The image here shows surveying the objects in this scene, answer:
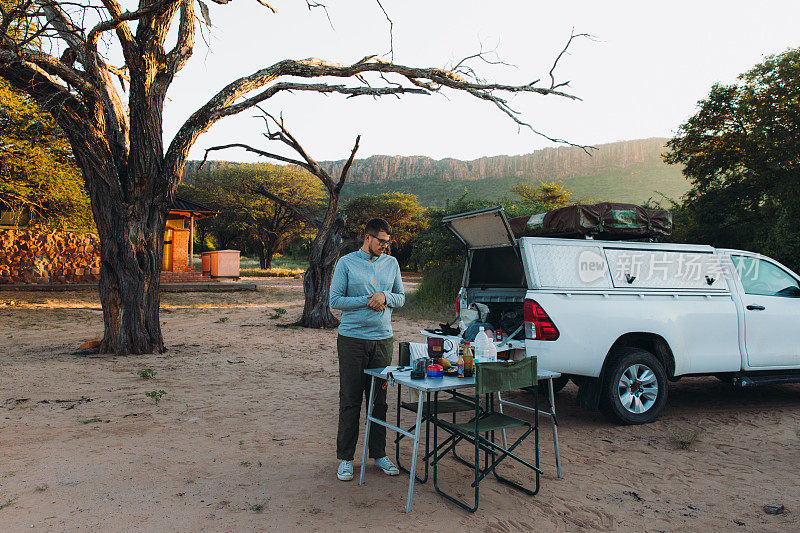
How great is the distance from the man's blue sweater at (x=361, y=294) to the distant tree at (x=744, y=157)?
649 inches

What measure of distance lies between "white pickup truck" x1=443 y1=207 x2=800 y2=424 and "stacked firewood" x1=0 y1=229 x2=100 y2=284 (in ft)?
63.0

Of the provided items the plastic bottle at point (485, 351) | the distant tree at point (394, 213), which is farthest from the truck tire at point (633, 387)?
the distant tree at point (394, 213)

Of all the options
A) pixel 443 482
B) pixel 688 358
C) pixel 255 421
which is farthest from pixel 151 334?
pixel 688 358

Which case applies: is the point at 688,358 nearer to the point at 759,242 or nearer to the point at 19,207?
the point at 759,242

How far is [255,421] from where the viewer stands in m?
5.71

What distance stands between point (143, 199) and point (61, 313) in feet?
25.9

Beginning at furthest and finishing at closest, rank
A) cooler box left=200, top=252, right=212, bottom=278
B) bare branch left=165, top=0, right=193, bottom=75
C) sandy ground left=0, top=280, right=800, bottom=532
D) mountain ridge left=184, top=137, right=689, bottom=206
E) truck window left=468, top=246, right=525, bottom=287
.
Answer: mountain ridge left=184, top=137, right=689, bottom=206 < cooler box left=200, top=252, right=212, bottom=278 < bare branch left=165, top=0, right=193, bottom=75 < truck window left=468, top=246, right=525, bottom=287 < sandy ground left=0, top=280, right=800, bottom=532

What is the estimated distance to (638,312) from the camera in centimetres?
555

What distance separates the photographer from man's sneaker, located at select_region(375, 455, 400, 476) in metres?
4.29

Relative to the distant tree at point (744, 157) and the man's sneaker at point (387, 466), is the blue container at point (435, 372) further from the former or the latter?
the distant tree at point (744, 157)

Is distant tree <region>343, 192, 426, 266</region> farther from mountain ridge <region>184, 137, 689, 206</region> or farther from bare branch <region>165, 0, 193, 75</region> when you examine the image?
bare branch <region>165, 0, 193, 75</region>

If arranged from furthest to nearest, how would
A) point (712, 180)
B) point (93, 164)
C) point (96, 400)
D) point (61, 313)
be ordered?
point (712, 180)
point (61, 313)
point (93, 164)
point (96, 400)

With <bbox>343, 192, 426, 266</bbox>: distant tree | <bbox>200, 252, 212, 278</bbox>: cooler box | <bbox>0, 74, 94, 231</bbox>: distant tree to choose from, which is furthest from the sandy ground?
<bbox>343, 192, 426, 266</bbox>: distant tree

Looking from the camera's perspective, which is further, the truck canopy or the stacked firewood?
the stacked firewood
